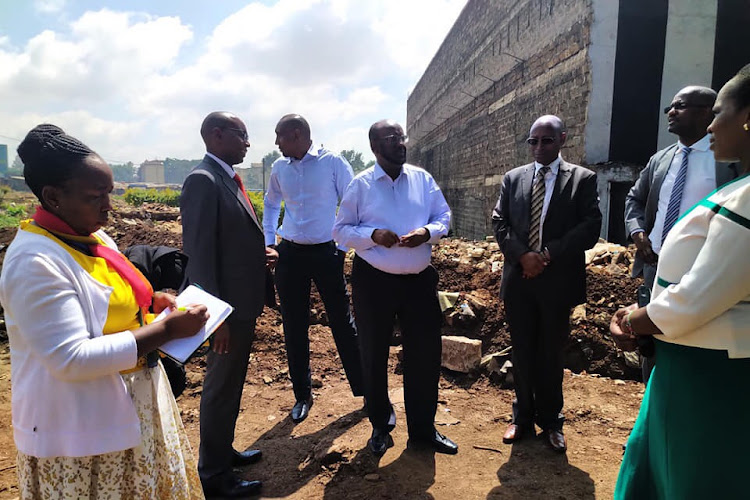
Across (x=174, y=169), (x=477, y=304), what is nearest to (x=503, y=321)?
(x=477, y=304)

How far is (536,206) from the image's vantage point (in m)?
3.01

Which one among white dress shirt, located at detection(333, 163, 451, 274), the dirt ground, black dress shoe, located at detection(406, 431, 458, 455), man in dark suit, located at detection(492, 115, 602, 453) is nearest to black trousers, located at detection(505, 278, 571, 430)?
man in dark suit, located at detection(492, 115, 602, 453)

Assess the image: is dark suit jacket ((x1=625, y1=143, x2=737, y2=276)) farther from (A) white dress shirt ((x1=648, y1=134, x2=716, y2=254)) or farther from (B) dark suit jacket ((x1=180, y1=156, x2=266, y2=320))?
(B) dark suit jacket ((x1=180, y1=156, x2=266, y2=320))

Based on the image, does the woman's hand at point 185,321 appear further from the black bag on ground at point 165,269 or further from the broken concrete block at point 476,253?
the broken concrete block at point 476,253

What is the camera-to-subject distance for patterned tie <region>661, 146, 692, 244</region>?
2822mm

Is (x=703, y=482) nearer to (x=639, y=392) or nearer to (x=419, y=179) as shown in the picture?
(x=419, y=179)

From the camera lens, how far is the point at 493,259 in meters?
6.50

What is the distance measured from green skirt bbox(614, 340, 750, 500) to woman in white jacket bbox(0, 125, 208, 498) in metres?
Answer: 1.64

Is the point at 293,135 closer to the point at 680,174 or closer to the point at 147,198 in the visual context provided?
the point at 680,174

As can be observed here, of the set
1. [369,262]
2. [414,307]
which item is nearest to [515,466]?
[414,307]

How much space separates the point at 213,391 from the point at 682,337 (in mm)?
2297

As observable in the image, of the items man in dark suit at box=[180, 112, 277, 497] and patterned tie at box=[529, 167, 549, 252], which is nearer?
man in dark suit at box=[180, 112, 277, 497]

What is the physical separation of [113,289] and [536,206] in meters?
2.49

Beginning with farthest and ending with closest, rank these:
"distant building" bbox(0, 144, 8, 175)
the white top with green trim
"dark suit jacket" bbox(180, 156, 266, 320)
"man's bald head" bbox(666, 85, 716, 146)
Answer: "distant building" bbox(0, 144, 8, 175)
"man's bald head" bbox(666, 85, 716, 146)
"dark suit jacket" bbox(180, 156, 266, 320)
the white top with green trim
